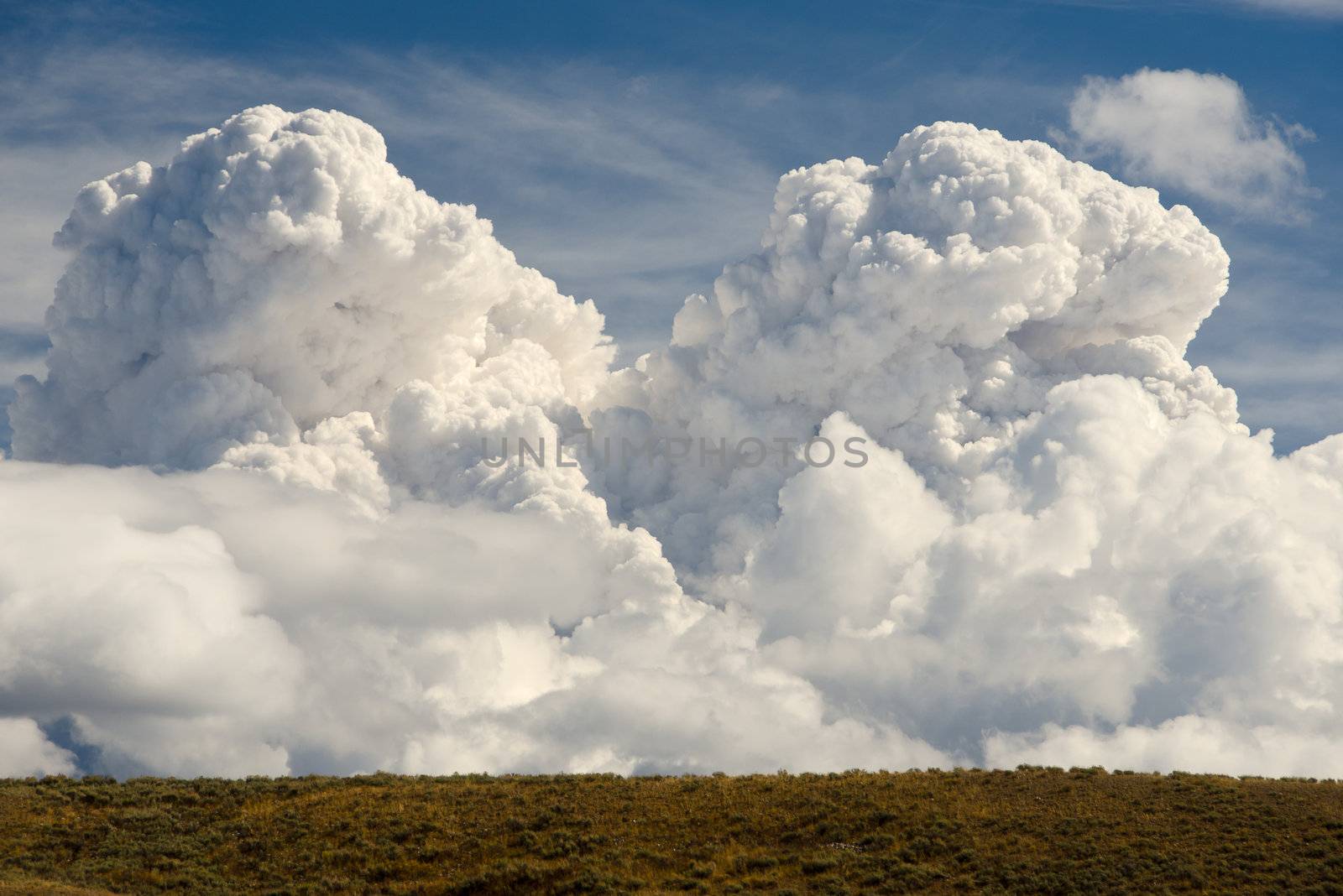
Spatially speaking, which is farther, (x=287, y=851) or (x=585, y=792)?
(x=585, y=792)

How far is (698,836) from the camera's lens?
1970 inches

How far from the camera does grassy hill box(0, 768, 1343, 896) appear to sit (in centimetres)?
4475

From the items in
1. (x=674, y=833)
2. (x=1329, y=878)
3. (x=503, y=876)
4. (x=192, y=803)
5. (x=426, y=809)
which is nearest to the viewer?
(x=1329, y=878)

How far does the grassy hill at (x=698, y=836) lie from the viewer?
44.8 meters

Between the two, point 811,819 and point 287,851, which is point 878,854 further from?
point 287,851

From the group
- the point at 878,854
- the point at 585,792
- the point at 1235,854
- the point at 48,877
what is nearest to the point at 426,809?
the point at 585,792

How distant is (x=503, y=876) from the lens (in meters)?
46.5

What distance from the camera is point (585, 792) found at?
5616 centimetres

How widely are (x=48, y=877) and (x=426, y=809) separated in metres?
15.3

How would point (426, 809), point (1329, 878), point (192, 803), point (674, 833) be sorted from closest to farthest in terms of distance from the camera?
point (1329, 878)
point (674, 833)
point (426, 809)
point (192, 803)

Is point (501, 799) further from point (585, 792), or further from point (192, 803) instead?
point (192, 803)

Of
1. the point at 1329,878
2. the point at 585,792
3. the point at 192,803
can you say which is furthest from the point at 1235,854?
the point at 192,803

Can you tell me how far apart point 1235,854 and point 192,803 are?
46.4m

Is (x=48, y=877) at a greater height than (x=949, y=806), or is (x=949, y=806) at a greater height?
(x=949, y=806)
